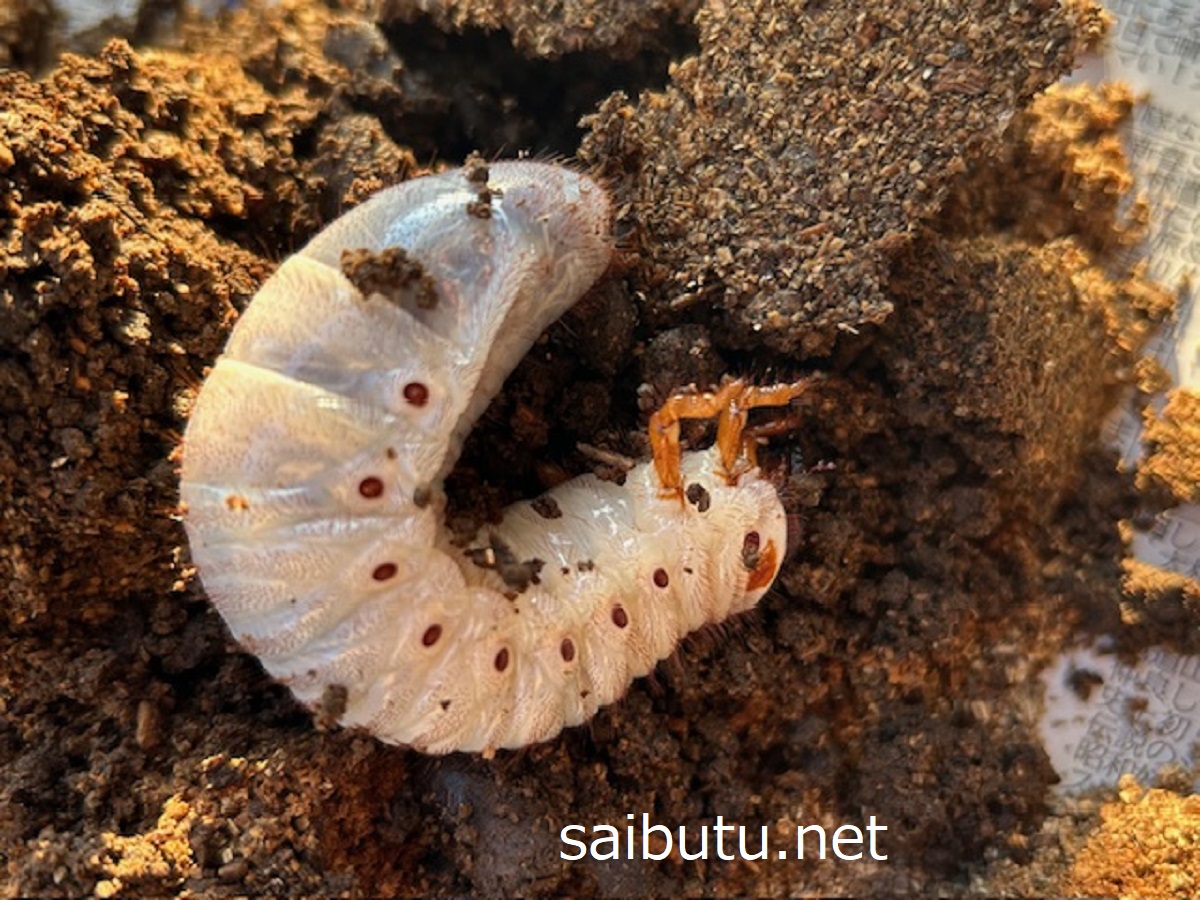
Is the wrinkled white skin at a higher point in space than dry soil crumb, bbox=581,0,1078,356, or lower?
lower

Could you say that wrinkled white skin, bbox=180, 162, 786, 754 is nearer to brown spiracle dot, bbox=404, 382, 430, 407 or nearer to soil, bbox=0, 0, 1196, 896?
brown spiracle dot, bbox=404, 382, 430, 407

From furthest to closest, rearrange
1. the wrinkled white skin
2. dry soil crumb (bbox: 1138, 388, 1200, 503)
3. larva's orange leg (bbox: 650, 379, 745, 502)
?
dry soil crumb (bbox: 1138, 388, 1200, 503) < larva's orange leg (bbox: 650, 379, 745, 502) < the wrinkled white skin

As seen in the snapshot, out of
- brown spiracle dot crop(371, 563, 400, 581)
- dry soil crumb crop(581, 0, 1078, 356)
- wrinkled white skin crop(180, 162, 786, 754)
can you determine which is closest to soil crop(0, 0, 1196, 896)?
dry soil crumb crop(581, 0, 1078, 356)

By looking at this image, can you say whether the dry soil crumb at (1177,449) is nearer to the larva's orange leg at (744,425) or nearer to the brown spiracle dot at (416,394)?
the larva's orange leg at (744,425)

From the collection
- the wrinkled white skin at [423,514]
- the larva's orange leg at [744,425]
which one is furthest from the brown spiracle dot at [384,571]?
the larva's orange leg at [744,425]

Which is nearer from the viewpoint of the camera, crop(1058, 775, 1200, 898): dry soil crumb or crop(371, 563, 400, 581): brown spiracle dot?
crop(371, 563, 400, 581): brown spiracle dot

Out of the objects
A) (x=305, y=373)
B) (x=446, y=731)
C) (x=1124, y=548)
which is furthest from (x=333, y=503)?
(x=1124, y=548)

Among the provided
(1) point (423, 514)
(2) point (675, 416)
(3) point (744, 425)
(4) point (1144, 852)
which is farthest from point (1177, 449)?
(1) point (423, 514)

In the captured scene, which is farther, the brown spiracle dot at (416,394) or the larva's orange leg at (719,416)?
the larva's orange leg at (719,416)
